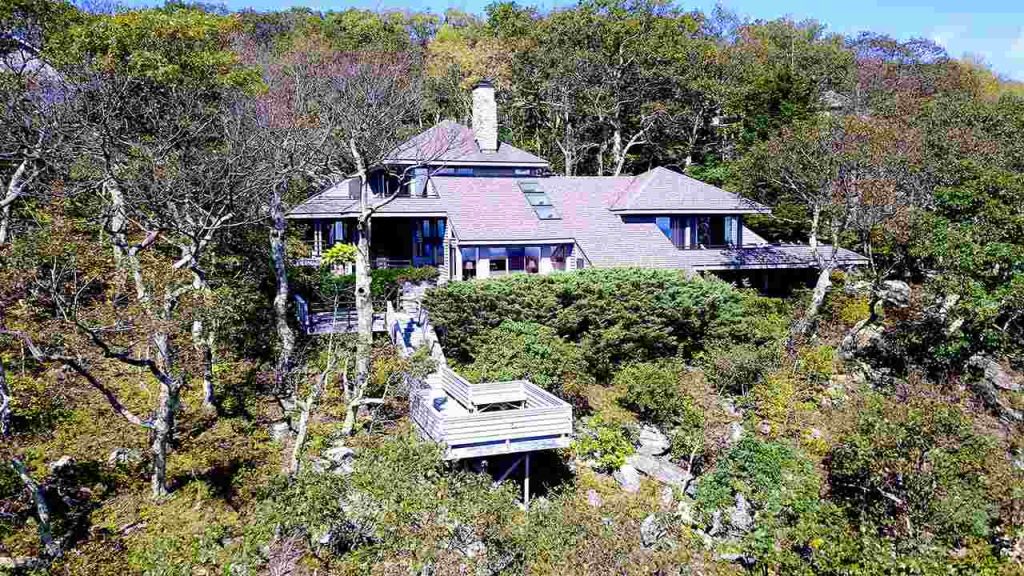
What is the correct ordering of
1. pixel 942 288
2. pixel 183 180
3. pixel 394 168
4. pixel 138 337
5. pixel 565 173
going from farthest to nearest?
pixel 565 173, pixel 394 168, pixel 942 288, pixel 183 180, pixel 138 337

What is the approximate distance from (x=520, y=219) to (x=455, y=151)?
5.35m

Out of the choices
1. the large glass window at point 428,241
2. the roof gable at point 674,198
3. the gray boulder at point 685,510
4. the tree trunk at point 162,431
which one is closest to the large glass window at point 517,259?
the large glass window at point 428,241

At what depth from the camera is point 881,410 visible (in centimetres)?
1662

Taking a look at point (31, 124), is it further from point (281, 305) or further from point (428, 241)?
point (428, 241)

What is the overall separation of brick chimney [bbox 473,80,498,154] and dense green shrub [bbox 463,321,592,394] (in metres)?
12.9

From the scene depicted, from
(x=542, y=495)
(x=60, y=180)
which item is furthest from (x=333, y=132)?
(x=542, y=495)

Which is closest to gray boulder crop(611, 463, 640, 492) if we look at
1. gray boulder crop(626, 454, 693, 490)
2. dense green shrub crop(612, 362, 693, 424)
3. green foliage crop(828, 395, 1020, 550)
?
gray boulder crop(626, 454, 693, 490)

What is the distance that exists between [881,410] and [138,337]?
17.0 m

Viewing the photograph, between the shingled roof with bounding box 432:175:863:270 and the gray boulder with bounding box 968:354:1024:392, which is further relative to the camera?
the shingled roof with bounding box 432:175:863:270

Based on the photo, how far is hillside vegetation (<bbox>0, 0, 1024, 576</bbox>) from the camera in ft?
38.7

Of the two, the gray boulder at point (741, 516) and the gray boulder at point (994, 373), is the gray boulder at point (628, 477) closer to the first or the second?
the gray boulder at point (741, 516)

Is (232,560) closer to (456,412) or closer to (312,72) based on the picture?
(456,412)

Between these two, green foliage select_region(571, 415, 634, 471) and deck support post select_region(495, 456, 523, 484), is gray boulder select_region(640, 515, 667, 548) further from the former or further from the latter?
deck support post select_region(495, 456, 523, 484)

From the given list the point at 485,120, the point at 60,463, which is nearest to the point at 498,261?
the point at 485,120
